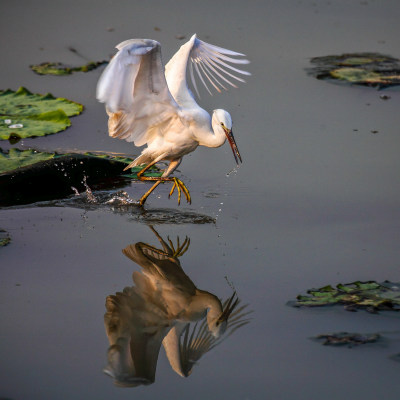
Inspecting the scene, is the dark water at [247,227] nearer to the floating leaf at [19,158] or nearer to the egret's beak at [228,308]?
the egret's beak at [228,308]

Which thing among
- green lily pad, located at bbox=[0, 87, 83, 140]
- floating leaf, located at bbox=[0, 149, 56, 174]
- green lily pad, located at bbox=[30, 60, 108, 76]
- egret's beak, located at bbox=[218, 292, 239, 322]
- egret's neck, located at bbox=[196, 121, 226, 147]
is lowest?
egret's beak, located at bbox=[218, 292, 239, 322]

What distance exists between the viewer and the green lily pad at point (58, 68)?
8781 millimetres

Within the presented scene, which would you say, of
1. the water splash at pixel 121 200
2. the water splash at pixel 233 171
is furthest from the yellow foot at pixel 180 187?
the water splash at pixel 233 171

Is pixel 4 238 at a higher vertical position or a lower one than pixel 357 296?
lower

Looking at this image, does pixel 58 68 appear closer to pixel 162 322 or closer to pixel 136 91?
pixel 136 91

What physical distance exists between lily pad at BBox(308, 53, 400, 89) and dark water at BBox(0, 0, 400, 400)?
0.56ft

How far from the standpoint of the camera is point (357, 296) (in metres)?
4.54

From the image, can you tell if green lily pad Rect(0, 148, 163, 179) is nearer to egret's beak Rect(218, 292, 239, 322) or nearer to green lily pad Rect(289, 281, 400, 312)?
egret's beak Rect(218, 292, 239, 322)

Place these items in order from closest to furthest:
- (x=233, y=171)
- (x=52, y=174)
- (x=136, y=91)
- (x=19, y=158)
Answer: (x=136, y=91) < (x=52, y=174) < (x=19, y=158) < (x=233, y=171)

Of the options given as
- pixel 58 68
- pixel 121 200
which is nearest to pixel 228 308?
pixel 121 200

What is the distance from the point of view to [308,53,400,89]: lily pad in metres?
8.59

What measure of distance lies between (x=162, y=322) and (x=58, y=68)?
533 centimetres

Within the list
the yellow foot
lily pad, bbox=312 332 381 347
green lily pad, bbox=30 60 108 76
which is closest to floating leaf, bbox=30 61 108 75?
green lily pad, bbox=30 60 108 76

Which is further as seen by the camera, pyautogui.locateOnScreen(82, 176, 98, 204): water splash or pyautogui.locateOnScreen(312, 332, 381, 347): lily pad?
pyautogui.locateOnScreen(82, 176, 98, 204): water splash
